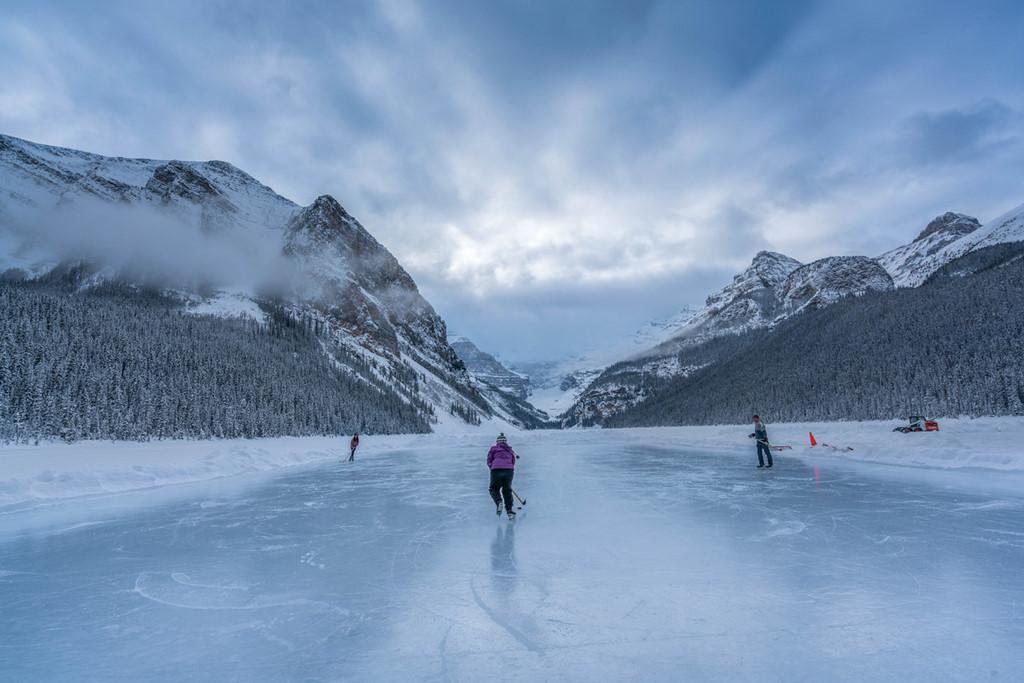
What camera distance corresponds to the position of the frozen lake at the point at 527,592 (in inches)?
187

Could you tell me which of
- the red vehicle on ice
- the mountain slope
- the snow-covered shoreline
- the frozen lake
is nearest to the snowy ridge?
the mountain slope

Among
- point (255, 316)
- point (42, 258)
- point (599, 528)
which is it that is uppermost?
point (42, 258)

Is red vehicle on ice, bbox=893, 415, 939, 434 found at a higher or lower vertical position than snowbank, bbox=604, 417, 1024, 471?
higher

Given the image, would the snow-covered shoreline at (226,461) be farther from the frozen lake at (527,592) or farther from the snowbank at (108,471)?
the frozen lake at (527,592)

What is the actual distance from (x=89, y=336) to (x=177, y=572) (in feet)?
240

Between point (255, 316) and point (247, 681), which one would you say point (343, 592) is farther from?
point (255, 316)

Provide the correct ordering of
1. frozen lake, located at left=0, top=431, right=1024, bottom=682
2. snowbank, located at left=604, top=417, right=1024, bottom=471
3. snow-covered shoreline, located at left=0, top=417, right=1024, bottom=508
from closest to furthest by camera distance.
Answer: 1. frozen lake, located at left=0, top=431, right=1024, bottom=682
2. snow-covered shoreline, located at left=0, top=417, right=1024, bottom=508
3. snowbank, located at left=604, top=417, right=1024, bottom=471

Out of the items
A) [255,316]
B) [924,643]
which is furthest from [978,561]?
[255,316]

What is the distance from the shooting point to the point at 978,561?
7.89 m

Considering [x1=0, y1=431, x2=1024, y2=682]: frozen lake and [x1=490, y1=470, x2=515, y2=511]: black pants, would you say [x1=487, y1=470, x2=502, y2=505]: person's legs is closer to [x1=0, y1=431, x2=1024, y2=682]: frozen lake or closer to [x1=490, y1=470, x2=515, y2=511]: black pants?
[x1=490, y1=470, x2=515, y2=511]: black pants

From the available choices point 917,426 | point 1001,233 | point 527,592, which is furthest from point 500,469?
point 1001,233

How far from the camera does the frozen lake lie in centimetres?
475

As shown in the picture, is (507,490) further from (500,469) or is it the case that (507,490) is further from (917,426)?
(917,426)

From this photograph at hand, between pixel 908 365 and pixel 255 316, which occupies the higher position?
pixel 255 316
